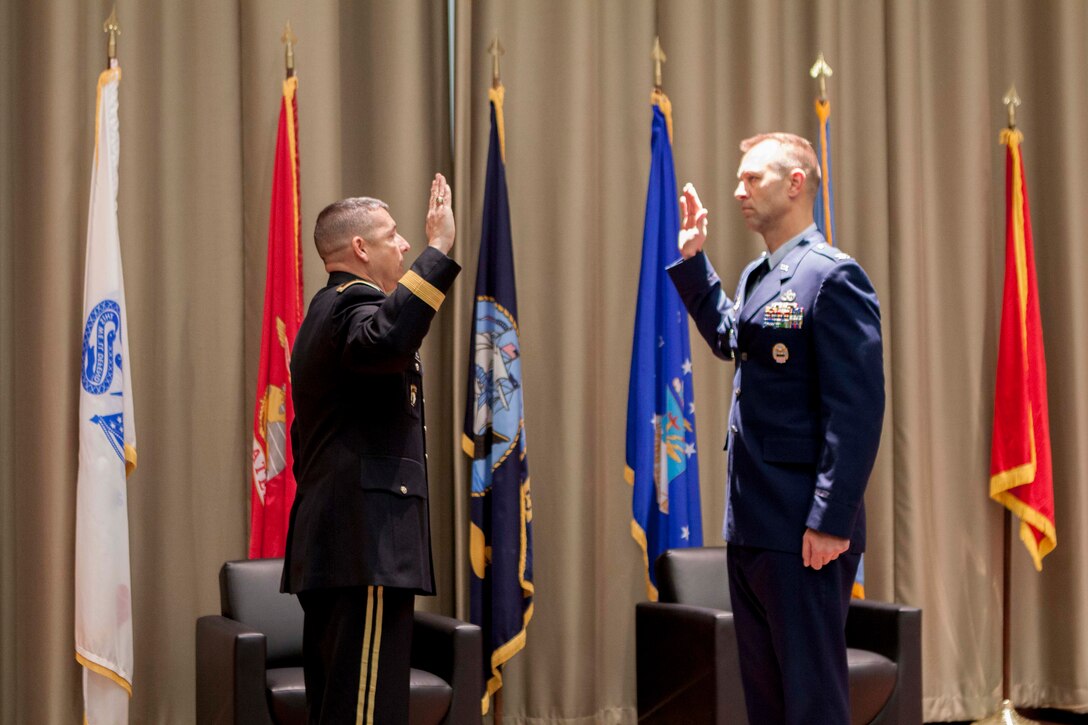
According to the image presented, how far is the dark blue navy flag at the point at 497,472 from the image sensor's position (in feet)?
14.3

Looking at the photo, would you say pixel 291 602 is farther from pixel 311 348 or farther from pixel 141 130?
pixel 141 130

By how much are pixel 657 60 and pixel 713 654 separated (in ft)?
7.87

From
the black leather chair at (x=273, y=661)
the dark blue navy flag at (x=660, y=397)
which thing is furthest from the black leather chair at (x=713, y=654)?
the black leather chair at (x=273, y=661)

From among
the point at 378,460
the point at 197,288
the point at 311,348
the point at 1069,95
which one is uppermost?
the point at 1069,95

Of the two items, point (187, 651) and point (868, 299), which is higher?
point (868, 299)

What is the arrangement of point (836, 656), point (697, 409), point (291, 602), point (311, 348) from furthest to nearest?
1. point (697, 409)
2. point (291, 602)
3. point (311, 348)
4. point (836, 656)

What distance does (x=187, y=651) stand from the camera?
4.26 metres

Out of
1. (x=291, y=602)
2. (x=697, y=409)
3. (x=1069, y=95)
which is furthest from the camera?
(x=1069, y=95)

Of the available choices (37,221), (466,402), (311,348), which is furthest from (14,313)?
(311,348)

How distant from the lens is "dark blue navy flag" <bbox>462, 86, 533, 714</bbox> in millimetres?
4344

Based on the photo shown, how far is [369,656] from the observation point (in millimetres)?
2590

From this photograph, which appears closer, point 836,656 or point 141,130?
point 836,656

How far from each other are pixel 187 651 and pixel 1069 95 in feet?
14.0

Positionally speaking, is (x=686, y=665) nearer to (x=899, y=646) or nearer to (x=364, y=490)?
(x=899, y=646)
